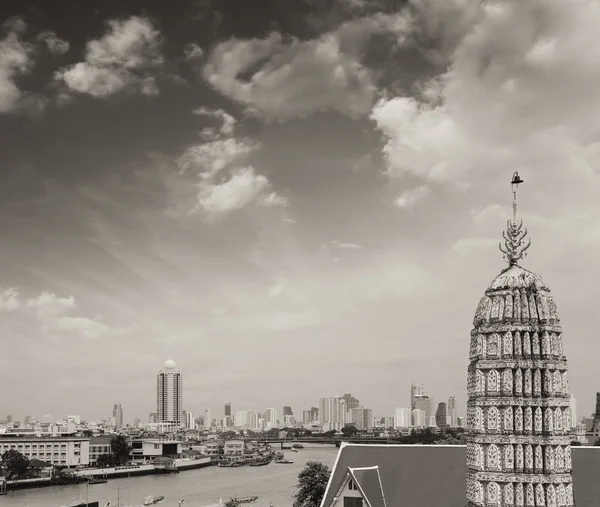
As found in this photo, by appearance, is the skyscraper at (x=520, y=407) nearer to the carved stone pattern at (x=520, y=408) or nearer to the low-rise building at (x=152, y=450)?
the carved stone pattern at (x=520, y=408)

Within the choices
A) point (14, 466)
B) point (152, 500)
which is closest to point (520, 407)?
point (152, 500)

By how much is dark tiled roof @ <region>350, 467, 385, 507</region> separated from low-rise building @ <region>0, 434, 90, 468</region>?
286 ft

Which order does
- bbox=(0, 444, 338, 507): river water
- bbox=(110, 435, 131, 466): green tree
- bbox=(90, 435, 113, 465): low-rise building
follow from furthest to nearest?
1. bbox=(90, 435, 113, 465): low-rise building
2. bbox=(110, 435, 131, 466): green tree
3. bbox=(0, 444, 338, 507): river water

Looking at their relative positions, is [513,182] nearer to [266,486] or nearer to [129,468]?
[266,486]

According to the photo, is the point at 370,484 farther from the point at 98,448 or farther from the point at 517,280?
the point at 98,448

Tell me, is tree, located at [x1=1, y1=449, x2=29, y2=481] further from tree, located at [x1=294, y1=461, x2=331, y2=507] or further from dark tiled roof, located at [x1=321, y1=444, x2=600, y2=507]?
dark tiled roof, located at [x1=321, y1=444, x2=600, y2=507]

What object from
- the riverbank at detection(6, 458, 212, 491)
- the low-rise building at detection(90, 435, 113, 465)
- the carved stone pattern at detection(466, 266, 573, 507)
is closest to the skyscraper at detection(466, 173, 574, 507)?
the carved stone pattern at detection(466, 266, 573, 507)

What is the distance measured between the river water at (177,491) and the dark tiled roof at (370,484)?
3227 cm

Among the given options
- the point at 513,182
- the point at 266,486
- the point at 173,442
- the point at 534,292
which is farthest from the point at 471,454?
the point at 173,442

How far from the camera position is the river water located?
217 feet

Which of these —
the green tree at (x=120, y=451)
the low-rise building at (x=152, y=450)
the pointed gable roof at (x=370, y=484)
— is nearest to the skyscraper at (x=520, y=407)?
the pointed gable roof at (x=370, y=484)

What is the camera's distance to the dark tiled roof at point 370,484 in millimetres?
27977

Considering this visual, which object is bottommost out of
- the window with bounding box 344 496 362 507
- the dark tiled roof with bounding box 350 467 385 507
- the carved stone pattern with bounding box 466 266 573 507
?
the window with bounding box 344 496 362 507

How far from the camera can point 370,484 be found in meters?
28.6
